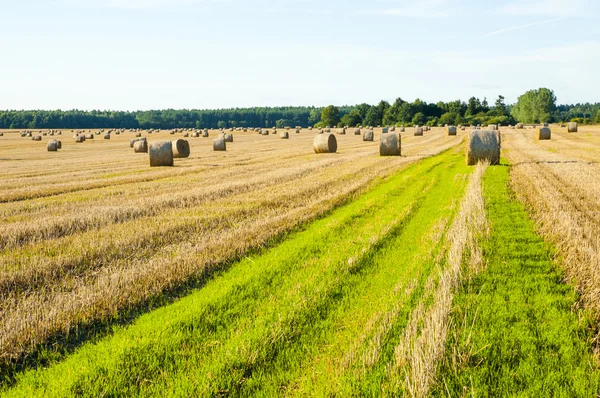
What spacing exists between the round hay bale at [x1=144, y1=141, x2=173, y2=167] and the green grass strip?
20.6 m

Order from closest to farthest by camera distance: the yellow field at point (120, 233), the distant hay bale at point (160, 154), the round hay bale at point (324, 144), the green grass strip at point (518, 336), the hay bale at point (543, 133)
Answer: the green grass strip at point (518, 336) < the yellow field at point (120, 233) < the distant hay bale at point (160, 154) < the round hay bale at point (324, 144) < the hay bale at point (543, 133)

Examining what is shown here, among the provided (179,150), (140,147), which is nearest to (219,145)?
(140,147)

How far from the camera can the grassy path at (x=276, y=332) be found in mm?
4395

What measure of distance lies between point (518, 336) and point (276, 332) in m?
2.53

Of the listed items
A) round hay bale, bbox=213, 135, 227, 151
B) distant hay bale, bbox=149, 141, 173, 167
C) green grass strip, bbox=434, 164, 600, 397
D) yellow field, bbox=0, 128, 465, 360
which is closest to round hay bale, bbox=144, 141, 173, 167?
distant hay bale, bbox=149, 141, 173, 167

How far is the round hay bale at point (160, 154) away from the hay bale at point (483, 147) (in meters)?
14.9

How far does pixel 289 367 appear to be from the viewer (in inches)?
185

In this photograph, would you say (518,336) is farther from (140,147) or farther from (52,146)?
(52,146)

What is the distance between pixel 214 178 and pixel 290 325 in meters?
14.2

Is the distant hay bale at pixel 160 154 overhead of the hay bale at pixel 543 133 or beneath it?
beneath

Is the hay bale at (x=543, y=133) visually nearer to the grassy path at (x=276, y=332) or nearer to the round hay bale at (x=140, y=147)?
the round hay bale at (x=140, y=147)

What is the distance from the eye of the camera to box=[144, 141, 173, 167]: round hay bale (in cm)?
2564

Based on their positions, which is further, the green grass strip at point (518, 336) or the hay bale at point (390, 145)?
the hay bale at point (390, 145)

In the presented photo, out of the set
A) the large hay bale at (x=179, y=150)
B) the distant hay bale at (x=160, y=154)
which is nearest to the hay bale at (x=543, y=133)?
the large hay bale at (x=179, y=150)
